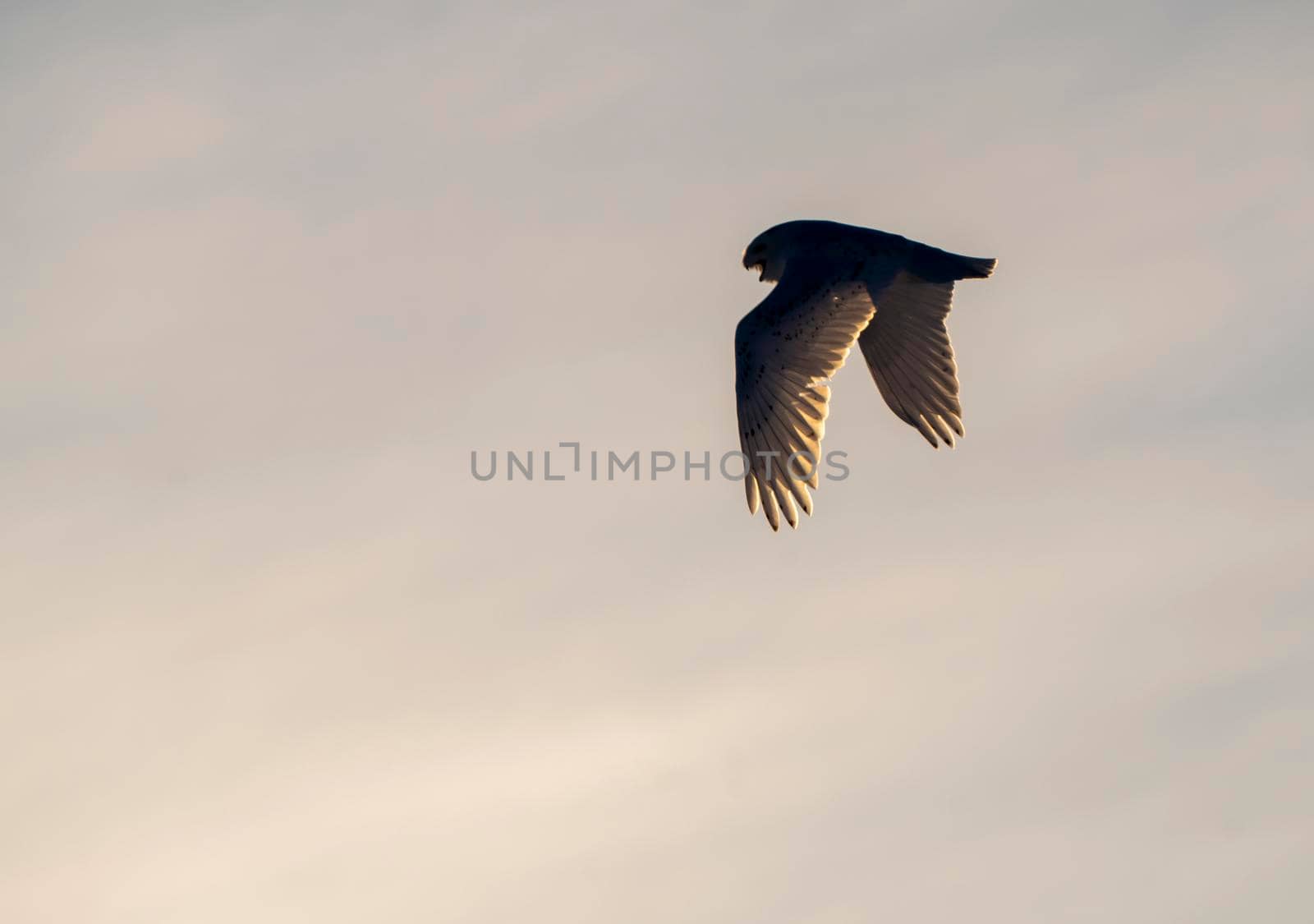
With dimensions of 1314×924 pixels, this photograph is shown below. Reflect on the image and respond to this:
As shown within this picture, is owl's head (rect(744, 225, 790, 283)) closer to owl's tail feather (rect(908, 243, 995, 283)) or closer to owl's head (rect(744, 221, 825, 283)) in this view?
owl's head (rect(744, 221, 825, 283))

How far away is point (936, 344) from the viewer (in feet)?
80.4

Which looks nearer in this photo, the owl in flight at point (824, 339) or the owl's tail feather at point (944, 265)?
the owl in flight at point (824, 339)

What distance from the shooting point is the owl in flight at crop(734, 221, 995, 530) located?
22297 millimetres

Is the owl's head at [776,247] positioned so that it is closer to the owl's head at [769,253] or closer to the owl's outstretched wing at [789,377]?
the owl's head at [769,253]

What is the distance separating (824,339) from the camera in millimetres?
23109

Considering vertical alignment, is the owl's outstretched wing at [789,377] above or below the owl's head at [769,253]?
below

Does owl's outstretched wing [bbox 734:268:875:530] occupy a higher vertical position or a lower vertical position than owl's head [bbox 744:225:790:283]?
lower

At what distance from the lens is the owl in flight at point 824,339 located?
22297 millimetres

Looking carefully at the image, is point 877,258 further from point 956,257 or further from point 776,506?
point 776,506

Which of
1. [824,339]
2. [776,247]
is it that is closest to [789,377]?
[824,339]

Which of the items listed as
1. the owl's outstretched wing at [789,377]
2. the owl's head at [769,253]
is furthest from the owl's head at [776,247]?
the owl's outstretched wing at [789,377]

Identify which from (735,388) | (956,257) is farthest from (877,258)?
(735,388)

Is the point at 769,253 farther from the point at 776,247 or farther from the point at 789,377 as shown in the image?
the point at 789,377

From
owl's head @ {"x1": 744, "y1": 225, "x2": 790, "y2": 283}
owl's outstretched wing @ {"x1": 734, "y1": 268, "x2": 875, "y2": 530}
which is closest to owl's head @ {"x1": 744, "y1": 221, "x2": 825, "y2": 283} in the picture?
owl's head @ {"x1": 744, "y1": 225, "x2": 790, "y2": 283}
